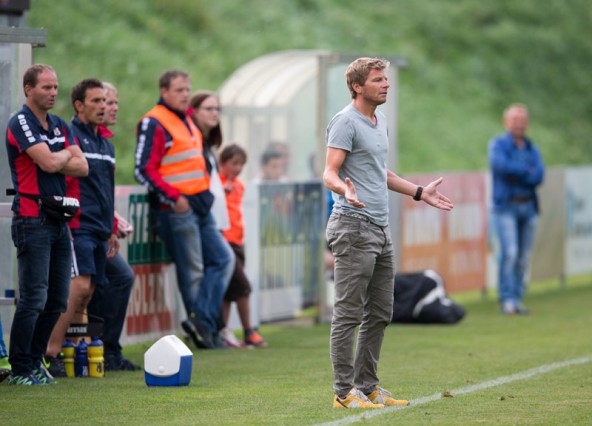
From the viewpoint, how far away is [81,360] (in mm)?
9984

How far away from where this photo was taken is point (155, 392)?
9070 mm

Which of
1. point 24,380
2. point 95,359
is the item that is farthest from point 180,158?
point 24,380

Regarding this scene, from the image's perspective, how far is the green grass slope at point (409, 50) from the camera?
74.0 ft

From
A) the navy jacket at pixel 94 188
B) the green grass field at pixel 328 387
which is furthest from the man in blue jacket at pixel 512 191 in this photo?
the navy jacket at pixel 94 188

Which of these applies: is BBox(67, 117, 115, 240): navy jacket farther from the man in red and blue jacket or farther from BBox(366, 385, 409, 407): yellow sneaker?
BBox(366, 385, 409, 407): yellow sneaker

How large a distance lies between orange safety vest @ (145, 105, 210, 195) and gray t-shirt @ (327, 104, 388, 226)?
142 inches

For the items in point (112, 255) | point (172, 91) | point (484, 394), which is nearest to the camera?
point (484, 394)

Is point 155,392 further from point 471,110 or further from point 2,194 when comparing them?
point 471,110

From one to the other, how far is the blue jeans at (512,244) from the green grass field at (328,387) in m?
2.09

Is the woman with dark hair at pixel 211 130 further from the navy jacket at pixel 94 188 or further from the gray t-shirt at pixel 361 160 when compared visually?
the gray t-shirt at pixel 361 160

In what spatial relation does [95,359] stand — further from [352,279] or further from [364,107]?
[364,107]

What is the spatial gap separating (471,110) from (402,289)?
1795 cm

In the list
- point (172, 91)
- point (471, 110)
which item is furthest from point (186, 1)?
point (172, 91)

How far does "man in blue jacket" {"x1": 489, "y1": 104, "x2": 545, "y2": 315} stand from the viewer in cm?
1600
